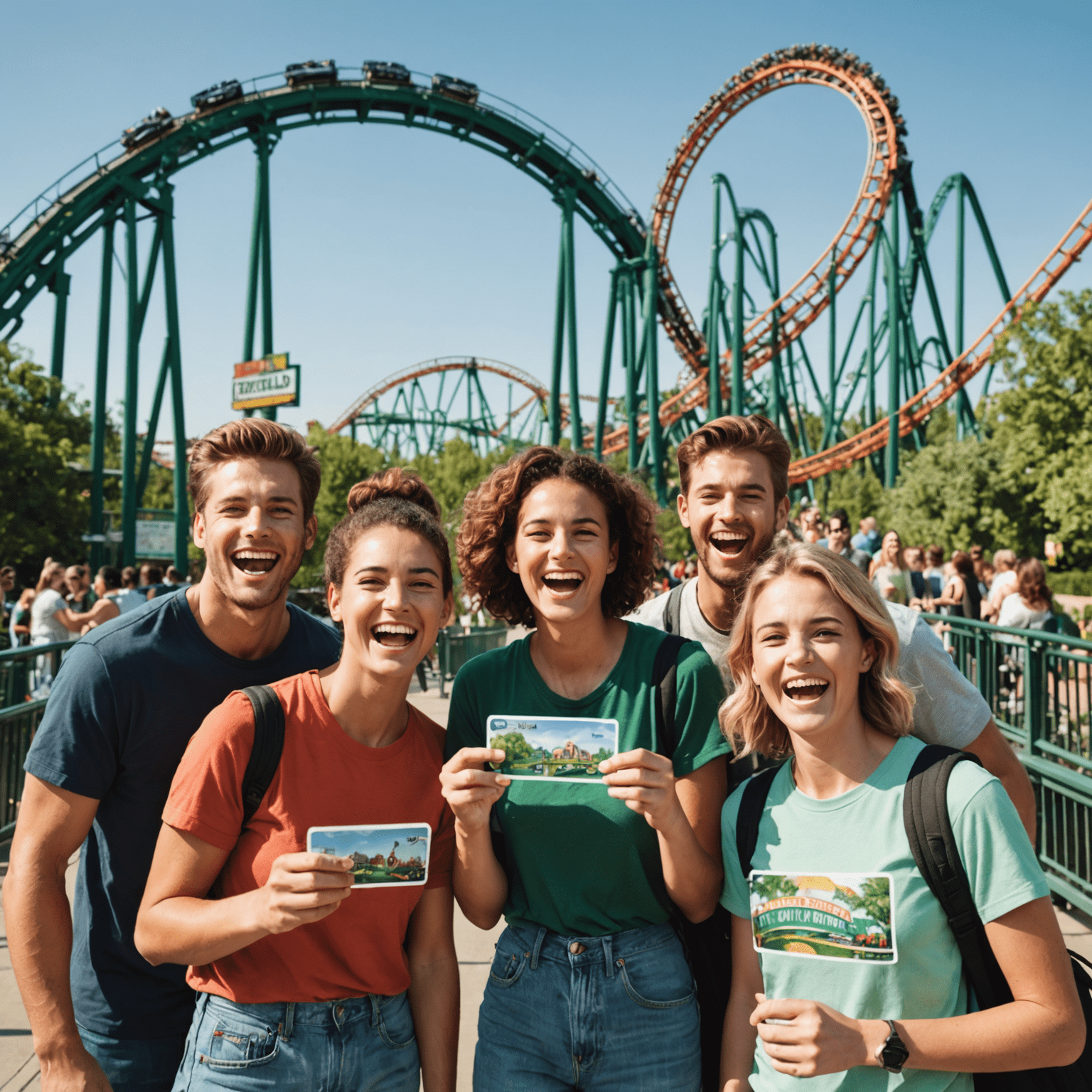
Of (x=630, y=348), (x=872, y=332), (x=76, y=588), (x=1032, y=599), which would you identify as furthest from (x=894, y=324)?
(x=76, y=588)

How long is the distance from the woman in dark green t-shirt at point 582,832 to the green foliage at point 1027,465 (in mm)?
18822

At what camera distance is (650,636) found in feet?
6.72

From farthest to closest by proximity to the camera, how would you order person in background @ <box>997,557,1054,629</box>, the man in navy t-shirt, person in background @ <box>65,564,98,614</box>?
person in background @ <box>65,564,98,614</box>, person in background @ <box>997,557,1054,629</box>, the man in navy t-shirt

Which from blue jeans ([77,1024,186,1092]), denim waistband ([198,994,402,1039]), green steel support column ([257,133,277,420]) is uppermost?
green steel support column ([257,133,277,420])

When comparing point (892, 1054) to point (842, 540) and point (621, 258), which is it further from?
point (621, 258)

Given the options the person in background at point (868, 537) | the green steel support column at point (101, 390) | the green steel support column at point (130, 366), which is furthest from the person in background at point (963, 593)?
the green steel support column at point (101, 390)

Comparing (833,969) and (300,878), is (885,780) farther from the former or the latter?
(300,878)

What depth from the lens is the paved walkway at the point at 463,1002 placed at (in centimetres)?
329

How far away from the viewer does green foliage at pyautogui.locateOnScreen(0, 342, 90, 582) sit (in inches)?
993

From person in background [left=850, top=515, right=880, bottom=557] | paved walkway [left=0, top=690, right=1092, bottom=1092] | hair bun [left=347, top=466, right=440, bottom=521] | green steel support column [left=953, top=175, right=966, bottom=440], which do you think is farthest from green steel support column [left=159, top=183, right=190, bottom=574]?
green steel support column [left=953, top=175, right=966, bottom=440]

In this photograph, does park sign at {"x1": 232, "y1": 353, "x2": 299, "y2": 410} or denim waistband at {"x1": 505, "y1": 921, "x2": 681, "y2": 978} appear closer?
denim waistband at {"x1": 505, "y1": 921, "x2": 681, "y2": 978}

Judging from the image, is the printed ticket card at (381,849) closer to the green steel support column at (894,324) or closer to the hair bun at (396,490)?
the hair bun at (396,490)

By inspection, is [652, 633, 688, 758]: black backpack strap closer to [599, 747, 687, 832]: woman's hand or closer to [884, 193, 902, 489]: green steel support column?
[599, 747, 687, 832]: woman's hand

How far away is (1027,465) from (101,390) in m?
22.0
